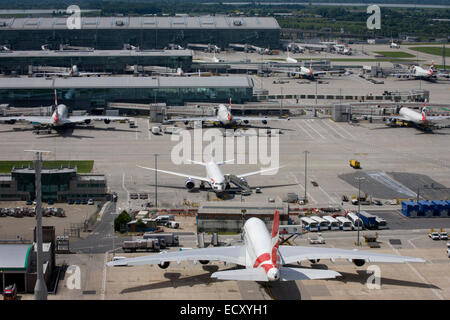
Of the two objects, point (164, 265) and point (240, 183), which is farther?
point (240, 183)

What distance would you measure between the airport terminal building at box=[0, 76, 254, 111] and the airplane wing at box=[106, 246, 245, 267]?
103 m

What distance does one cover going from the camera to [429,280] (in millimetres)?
68562

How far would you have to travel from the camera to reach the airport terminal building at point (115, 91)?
166000 mm

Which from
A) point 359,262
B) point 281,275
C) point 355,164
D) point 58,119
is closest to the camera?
point 281,275

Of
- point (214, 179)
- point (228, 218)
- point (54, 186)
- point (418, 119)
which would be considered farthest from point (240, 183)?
point (418, 119)

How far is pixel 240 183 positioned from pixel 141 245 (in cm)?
2846

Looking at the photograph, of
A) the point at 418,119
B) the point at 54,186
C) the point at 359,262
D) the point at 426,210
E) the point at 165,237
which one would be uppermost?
the point at 418,119

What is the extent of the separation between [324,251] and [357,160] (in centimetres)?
5537

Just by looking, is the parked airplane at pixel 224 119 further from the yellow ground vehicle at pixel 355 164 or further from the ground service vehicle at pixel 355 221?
the ground service vehicle at pixel 355 221

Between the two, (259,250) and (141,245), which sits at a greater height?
(259,250)

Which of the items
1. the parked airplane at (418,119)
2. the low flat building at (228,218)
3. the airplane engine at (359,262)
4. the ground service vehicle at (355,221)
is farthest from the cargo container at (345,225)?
the parked airplane at (418,119)

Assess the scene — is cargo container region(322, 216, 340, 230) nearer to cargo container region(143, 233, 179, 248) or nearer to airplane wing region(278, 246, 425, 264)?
airplane wing region(278, 246, 425, 264)

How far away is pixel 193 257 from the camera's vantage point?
66.9 meters

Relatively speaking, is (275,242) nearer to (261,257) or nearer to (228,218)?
(261,257)
